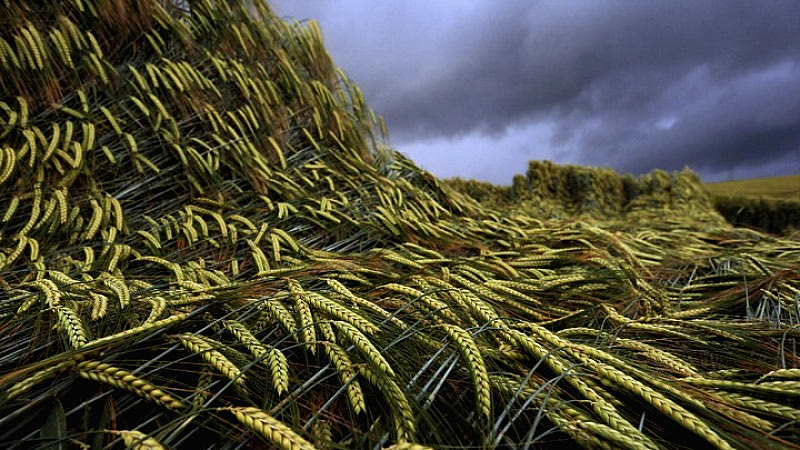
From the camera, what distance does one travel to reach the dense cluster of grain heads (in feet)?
2.36

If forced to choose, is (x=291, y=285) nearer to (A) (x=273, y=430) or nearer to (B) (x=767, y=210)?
(A) (x=273, y=430)

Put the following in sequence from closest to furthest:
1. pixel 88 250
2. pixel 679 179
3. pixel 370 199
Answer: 1. pixel 88 250
2. pixel 370 199
3. pixel 679 179

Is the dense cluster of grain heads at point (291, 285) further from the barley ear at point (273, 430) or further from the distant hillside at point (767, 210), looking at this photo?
the distant hillside at point (767, 210)

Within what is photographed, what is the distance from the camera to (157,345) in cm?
86

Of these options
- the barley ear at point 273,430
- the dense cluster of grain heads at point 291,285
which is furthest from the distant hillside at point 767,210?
the barley ear at point 273,430

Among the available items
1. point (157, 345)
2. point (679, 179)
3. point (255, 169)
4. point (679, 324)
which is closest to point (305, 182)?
point (255, 169)

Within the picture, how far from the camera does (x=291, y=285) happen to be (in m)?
1.04

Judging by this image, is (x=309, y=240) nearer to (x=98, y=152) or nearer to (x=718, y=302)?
(x=98, y=152)

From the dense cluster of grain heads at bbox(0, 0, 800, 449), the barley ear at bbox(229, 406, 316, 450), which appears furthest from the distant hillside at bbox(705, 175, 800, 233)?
the barley ear at bbox(229, 406, 316, 450)

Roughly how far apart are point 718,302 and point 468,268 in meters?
0.93

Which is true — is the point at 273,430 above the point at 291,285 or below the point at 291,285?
below

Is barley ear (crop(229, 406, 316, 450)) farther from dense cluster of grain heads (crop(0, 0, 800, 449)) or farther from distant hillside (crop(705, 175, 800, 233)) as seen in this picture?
distant hillside (crop(705, 175, 800, 233))

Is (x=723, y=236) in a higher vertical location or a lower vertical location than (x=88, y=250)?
lower

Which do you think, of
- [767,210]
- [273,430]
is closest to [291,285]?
[273,430]
